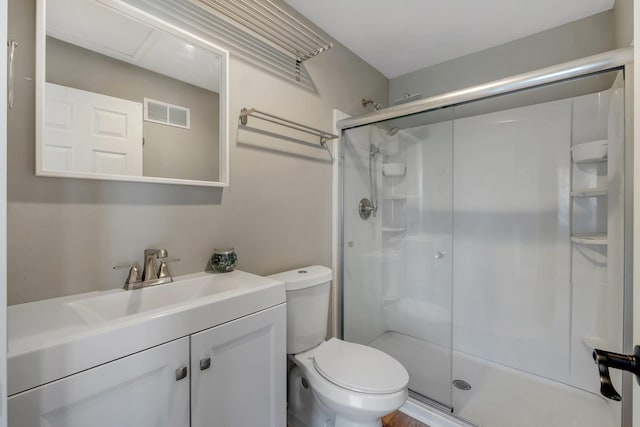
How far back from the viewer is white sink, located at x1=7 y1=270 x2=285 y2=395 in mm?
628

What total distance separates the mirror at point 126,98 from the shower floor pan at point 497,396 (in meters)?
1.76

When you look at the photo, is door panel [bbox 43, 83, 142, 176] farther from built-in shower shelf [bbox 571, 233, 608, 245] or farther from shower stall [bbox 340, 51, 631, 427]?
built-in shower shelf [bbox 571, 233, 608, 245]

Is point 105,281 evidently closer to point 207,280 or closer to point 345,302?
point 207,280

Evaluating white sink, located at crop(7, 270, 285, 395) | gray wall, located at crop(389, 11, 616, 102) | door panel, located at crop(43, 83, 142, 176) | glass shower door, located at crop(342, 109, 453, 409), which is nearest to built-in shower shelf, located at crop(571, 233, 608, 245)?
glass shower door, located at crop(342, 109, 453, 409)

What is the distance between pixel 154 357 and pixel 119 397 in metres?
0.11

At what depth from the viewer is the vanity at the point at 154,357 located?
64 cm

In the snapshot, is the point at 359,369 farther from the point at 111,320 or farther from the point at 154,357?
the point at 111,320

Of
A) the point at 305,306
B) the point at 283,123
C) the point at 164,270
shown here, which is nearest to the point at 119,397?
the point at 164,270

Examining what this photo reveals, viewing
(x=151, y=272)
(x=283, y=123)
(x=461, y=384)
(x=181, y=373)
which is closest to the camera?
(x=181, y=373)

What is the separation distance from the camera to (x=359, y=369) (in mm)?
1307

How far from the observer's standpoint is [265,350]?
109 centimetres

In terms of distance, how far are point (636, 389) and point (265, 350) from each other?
1007mm

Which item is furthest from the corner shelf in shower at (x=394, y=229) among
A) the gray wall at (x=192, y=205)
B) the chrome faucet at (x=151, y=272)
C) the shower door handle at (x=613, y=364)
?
the shower door handle at (x=613, y=364)

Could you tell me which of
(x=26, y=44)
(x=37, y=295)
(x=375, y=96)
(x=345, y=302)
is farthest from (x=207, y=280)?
(x=375, y=96)
